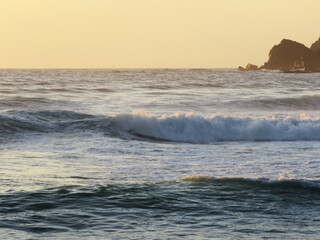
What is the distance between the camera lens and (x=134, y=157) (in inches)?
555

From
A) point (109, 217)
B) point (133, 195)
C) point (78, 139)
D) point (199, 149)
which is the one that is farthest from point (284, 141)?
point (109, 217)

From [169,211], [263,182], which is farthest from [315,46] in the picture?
[169,211]

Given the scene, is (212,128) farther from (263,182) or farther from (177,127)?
(263,182)

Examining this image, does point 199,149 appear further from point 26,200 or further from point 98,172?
point 26,200

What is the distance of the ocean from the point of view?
7785 millimetres

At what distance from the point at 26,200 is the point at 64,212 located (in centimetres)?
79

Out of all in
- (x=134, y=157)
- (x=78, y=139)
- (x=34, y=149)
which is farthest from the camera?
(x=78, y=139)

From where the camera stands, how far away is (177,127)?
2111 cm

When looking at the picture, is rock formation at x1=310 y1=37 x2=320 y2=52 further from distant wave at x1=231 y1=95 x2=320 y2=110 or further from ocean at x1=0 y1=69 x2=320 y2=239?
ocean at x1=0 y1=69 x2=320 y2=239

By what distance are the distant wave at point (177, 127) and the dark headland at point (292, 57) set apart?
469 ft

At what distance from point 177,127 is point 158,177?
390 inches

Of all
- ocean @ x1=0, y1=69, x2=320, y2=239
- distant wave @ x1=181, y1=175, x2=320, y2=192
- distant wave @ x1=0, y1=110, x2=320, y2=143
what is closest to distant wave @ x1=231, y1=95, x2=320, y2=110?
ocean @ x1=0, y1=69, x2=320, y2=239

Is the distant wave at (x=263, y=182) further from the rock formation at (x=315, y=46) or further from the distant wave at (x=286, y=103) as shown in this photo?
the rock formation at (x=315, y=46)

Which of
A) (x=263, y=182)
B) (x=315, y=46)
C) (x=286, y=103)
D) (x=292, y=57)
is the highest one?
(x=315, y=46)
